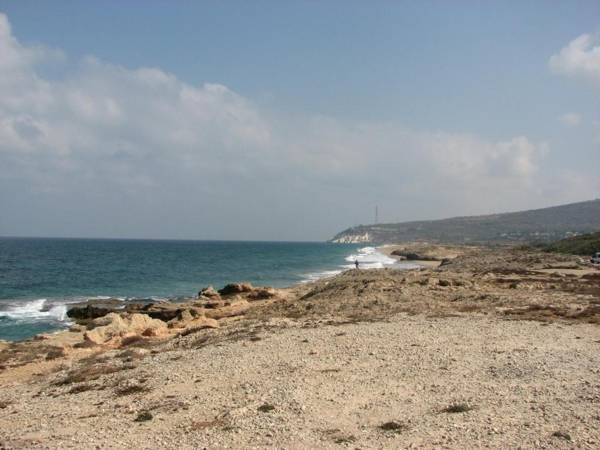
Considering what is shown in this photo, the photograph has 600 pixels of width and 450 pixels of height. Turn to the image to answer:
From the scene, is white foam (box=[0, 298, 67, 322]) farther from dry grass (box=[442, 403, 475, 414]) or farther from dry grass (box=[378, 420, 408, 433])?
dry grass (box=[442, 403, 475, 414])

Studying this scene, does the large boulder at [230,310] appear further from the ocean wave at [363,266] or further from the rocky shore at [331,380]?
the ocean wave at [363,266]

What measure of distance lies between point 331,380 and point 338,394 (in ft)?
3.86

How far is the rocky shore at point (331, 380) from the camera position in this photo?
34.2 ft

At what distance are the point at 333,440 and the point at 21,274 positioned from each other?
229ft

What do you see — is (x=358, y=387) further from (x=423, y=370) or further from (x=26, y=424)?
(x=26, y=424)

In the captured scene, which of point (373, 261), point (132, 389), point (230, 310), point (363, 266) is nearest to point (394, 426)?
point (132, 389)

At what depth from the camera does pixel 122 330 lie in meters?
26.2

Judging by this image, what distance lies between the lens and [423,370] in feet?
47.6

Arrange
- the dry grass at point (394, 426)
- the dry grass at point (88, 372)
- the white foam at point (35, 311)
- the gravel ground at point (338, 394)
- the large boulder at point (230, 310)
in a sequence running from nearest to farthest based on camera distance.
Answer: the gravel ground at point (338, 394) → the dry grass at point (394, 426) → the dry grass at point (88, 372) → the large boulder at point (230, 310) → the white foam at point (35, 311)

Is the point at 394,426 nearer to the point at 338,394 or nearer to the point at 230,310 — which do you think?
the point at 338,394

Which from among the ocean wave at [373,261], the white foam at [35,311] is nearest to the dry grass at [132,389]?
the white foam at [35,311]

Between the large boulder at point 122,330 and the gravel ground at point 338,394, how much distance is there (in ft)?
19.1

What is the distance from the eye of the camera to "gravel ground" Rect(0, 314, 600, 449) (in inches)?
404

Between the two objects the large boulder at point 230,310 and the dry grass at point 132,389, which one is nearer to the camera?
the dry grass at point 132,389
